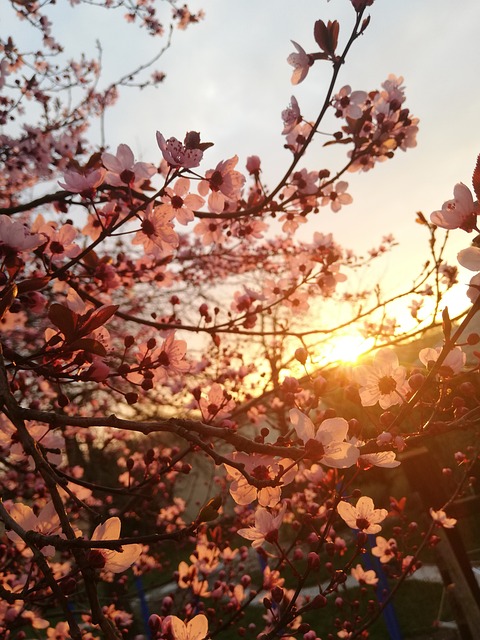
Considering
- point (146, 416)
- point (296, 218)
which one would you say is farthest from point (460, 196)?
point (146, 416)

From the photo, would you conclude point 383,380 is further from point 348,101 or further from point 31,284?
point 348,101

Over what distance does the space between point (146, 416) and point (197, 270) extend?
3276 mm

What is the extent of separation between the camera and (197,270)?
8.83 meters

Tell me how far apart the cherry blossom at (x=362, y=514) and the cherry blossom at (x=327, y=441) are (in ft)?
2.14

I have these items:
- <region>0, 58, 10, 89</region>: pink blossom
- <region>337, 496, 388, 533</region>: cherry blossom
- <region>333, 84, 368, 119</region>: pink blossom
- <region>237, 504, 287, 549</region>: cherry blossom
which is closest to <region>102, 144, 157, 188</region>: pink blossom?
<region>237, 504, 287, 549</region>: cherry blossom

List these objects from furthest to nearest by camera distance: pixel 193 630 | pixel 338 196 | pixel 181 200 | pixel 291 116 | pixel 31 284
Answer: pixel 338 196 < pixel 291 116 < pixel 181 200 < pixel 31 284 < pixel 193 630

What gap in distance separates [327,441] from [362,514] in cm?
75

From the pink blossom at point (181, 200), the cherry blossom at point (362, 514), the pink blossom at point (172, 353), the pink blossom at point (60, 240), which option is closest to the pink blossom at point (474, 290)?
the cherry blossom at point (362, 514)

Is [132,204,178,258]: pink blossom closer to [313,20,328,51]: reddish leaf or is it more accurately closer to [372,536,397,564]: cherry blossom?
[313,20,328,51]: reddish leaf

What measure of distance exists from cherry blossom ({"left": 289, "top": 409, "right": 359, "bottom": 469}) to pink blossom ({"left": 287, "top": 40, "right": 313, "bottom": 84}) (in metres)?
2.05

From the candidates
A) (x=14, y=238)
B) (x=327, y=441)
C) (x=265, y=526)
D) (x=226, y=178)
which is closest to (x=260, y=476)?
(x=327, y=441)

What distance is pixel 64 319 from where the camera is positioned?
1.13 meters

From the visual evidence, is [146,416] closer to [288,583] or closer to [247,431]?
[288,583]

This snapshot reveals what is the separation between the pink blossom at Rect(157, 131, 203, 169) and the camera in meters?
1.57
